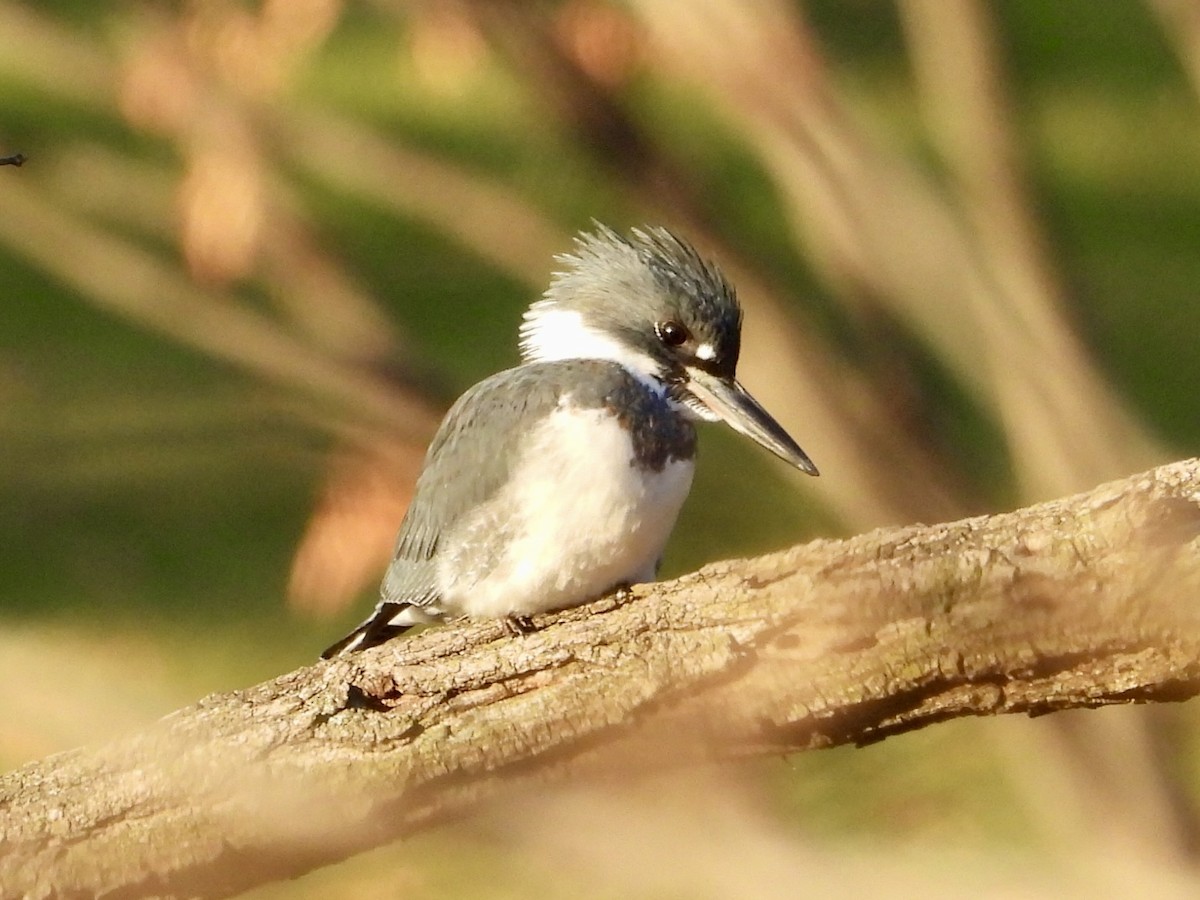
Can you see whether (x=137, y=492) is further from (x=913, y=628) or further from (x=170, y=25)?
(x=913, y=628)

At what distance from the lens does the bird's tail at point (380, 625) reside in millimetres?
2900

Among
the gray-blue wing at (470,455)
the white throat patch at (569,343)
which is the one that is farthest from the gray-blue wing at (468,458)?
the white throat patch at (569,343)

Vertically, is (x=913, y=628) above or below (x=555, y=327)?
below

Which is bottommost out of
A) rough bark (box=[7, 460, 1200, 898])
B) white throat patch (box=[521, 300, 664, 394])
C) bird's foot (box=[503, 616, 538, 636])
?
rough bark (box=[7, 460, 1200, 898])

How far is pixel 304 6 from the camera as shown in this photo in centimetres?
293

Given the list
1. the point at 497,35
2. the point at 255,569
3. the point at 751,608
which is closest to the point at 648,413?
the point at 497,35

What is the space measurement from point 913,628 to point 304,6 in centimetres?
163

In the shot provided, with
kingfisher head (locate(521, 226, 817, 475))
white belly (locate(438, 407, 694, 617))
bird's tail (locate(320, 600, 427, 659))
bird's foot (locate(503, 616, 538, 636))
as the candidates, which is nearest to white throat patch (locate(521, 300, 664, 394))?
kingfisher head (locate(521, 226, 817, 475))

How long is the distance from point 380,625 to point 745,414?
701mm

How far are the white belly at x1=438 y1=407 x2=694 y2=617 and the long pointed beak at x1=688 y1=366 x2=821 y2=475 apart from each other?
15 cm

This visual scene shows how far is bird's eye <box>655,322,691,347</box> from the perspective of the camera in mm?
2871

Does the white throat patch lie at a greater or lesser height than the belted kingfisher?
greater

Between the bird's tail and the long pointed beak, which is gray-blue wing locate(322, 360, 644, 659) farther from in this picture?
the long pointed beak

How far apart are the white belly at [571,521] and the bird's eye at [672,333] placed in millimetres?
252
